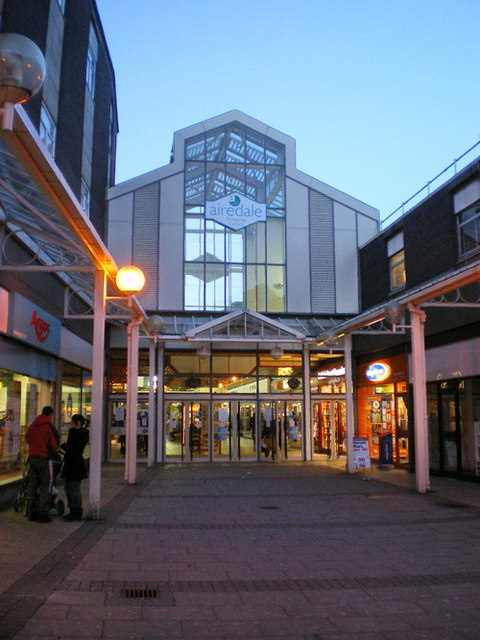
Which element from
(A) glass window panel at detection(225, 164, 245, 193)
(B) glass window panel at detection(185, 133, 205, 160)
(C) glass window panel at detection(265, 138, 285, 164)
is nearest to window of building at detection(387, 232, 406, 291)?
(C) glass window panel at detection(265, 138, 285, 164)

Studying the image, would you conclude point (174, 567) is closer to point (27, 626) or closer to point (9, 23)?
point (27, 626)

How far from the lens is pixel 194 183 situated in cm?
2291

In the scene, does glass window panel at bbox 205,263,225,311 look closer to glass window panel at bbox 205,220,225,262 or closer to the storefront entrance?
glass window panel at bbox 205,220,225,262

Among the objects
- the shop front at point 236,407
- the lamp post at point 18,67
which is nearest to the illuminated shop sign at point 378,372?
the shop front at point 236,407

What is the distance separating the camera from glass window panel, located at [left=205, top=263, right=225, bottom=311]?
22.3 metres

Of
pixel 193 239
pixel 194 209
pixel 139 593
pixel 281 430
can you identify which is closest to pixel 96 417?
pixel 139 593

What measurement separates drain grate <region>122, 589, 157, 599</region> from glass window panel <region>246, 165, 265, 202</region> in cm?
1864

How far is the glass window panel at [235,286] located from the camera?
73.9 ft

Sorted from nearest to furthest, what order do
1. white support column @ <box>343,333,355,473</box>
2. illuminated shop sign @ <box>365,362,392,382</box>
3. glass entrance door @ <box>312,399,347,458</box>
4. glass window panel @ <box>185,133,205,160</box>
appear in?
1. white support column @ <box>343,333,355,473</box>
2. illuminated shop sign @ <box>365,362,392,382</box>
3. glass entrance door @ <box>312,399,347,458</box>
4. glass window panel @ <box>185,133,205,160</box>

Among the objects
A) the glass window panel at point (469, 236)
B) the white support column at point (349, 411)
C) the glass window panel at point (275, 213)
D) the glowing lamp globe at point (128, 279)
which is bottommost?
the white support column at point (349, 411)

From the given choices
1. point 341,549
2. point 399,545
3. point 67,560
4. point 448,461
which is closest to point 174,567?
point 67,560

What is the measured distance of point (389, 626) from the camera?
5.15 meters

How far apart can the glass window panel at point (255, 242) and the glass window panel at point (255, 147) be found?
253cm

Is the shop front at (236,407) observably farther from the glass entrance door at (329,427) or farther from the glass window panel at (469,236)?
the glass window panel at (469,236)
